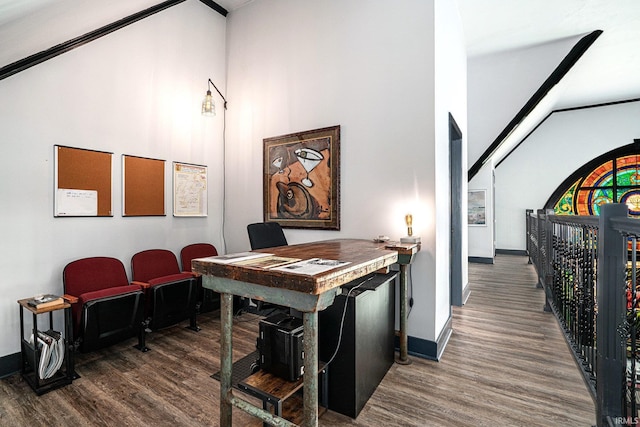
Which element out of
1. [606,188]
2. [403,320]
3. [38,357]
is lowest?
[38,357]

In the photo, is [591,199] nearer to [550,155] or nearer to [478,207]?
[550,155]

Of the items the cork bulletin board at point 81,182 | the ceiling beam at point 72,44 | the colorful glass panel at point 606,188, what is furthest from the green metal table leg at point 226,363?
the colorful glass panel at point 606,188

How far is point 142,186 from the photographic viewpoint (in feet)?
11.0

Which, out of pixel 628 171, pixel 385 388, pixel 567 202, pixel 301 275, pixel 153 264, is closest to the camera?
pixel 301 275

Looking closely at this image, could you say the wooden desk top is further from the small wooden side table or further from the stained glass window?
the stained glass window

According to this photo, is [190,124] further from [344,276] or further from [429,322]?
[429,322]

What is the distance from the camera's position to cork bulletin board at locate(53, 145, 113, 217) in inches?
108

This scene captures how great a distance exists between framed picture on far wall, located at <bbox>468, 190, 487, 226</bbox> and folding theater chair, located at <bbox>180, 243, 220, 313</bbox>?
637cm

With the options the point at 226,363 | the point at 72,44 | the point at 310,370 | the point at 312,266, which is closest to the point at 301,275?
the point at 312,266

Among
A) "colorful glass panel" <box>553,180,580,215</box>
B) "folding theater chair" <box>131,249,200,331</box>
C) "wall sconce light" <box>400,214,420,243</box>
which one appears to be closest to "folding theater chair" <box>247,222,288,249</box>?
"folding theater chair" <box>131,249,200,331</box>

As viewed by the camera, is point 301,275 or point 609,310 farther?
point 609,310

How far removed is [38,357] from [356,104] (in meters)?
3.41

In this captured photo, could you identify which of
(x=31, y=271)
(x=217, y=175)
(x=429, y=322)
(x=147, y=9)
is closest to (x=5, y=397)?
(x=31, y=271)

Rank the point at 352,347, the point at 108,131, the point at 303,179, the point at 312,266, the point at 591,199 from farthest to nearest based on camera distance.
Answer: the point at 591,199 < the point at 303,179 < the point at 108,131 < the point at 352,347 < the point at 312,266
